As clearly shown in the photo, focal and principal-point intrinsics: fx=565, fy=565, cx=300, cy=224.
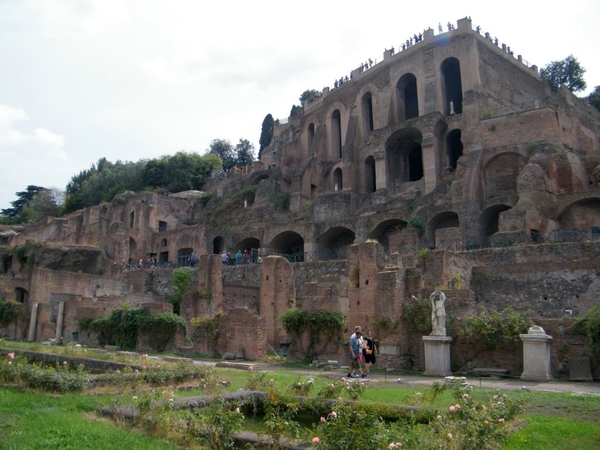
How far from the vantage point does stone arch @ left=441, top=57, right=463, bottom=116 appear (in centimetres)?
4550

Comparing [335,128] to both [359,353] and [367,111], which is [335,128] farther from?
[359,353]

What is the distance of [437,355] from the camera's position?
14.5 metres

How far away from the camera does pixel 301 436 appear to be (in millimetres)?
6852

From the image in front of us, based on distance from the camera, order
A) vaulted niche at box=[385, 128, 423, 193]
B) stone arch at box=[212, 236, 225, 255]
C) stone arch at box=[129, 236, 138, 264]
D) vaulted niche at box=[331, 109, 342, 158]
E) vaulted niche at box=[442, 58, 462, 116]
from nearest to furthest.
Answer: stone arch at box=[212, 236, 225, 255], vaulted niche at box=[385, 128, 423, 193], vaulted niche at box=[442, 58, 462, 116], stone arch at box=[129, 236, 138, 264], vaulted niche at box=[331, 109, 342, 158]

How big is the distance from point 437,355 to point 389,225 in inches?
812

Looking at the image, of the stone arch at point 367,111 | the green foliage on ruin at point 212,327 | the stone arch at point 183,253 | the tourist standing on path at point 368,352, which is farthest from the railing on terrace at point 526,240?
the stone arch at point 367,111

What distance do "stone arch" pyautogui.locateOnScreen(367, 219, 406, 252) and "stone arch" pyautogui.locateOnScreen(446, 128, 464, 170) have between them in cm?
971

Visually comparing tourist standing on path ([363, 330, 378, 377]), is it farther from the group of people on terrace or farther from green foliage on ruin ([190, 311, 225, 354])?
green foliage on ruin ([190, 311, 225, 354])

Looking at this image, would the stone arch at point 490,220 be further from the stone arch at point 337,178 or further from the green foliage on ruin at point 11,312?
the green foliage on ruin at point 11,312

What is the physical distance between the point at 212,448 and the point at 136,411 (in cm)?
158

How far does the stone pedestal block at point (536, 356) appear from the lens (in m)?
13.0

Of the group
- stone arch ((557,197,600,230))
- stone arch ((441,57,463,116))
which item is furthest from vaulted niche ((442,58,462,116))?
stone arch ((557,197,600,230))

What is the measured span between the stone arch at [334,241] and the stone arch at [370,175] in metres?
9.50

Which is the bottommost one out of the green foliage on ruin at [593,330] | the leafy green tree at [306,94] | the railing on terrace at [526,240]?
the green foliage on ruin at [593,330]
